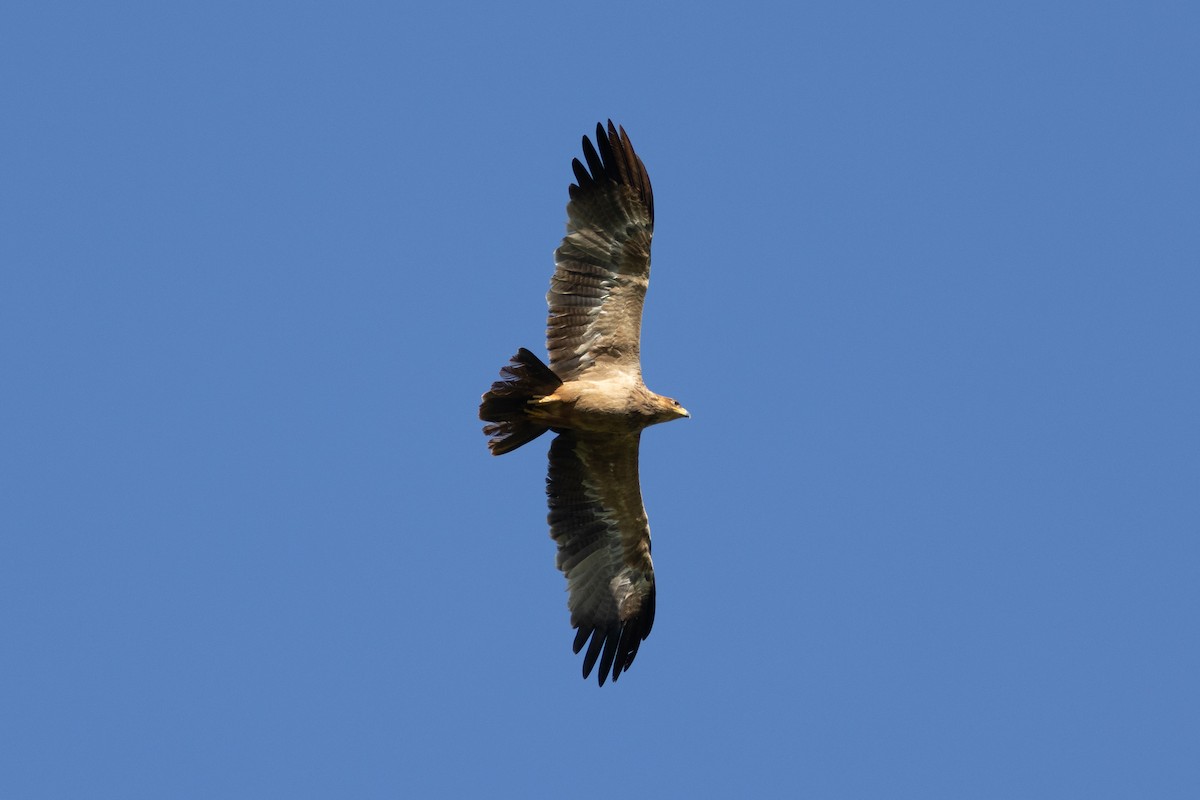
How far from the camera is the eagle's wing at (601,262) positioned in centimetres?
1312

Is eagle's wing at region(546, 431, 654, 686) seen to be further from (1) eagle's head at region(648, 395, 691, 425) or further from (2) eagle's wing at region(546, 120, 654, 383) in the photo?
(2) eagle's wing at region(546, 120, 654, 383)

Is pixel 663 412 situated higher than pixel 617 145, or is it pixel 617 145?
pixel 617 145

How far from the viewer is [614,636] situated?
14023mm

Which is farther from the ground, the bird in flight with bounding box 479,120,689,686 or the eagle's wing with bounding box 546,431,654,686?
the bird in flight with bounding box 479,120,689,686

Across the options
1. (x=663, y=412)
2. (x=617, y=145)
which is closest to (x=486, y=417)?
(x=663, y=412)

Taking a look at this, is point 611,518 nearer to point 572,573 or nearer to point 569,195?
point 572,573

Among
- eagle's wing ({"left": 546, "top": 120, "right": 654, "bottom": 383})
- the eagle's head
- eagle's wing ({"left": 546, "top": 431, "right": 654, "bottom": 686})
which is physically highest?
eagle's wing ({"left": 546, "top": 120, "right": 654, "bottom": 383})

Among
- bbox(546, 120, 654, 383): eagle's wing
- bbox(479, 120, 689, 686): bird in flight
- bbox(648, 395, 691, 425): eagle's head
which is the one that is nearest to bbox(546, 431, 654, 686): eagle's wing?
bbox(479, 120, 689, 686): bird in flight

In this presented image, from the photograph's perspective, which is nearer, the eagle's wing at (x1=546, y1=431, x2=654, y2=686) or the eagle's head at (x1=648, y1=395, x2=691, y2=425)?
the eagle's head at (x1=648, y1=395, x2=691, y2=425)

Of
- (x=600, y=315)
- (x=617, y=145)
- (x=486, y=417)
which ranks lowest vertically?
(x=486, y=417)

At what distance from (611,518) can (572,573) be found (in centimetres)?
56

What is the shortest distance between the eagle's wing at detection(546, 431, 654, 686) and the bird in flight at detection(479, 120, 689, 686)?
0.02 m

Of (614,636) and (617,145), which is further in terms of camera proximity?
(614,636)

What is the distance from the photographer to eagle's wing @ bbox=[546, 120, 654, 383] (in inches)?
516
